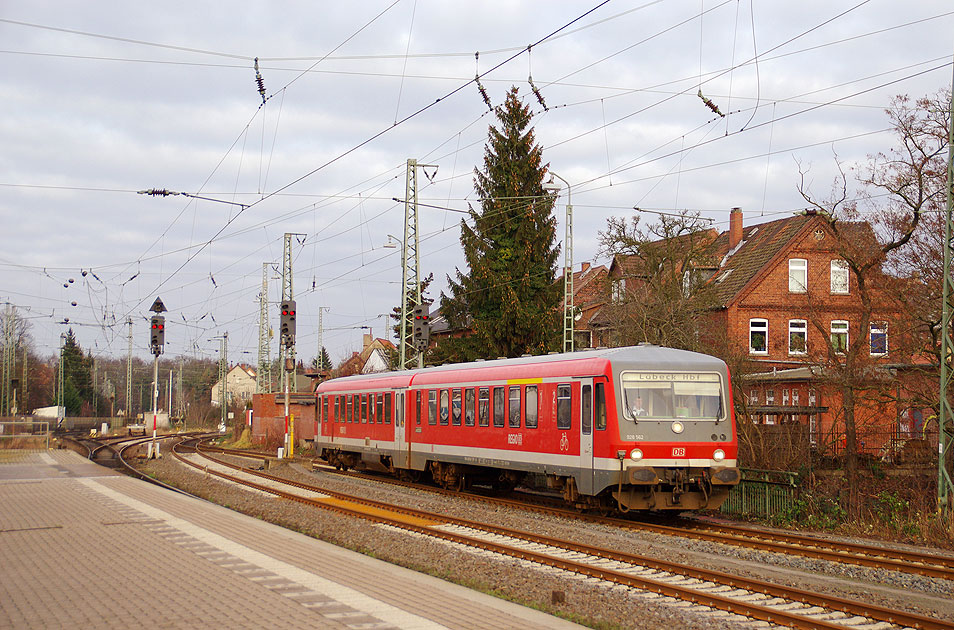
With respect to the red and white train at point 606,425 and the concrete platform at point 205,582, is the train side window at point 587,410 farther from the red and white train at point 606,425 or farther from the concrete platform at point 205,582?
the concrete platform at point 205,582

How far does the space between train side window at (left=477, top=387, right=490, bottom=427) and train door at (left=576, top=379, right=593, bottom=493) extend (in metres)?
4.17

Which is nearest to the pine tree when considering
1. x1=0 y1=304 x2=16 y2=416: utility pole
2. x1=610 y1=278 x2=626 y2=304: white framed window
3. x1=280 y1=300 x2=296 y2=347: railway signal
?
x1=610 y1=278 x2=626 y2=304: white framed window

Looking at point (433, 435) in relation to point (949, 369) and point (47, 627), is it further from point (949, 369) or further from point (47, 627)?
point (47, 627)

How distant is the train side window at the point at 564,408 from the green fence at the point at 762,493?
4050 mm

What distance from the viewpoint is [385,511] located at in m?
20.1

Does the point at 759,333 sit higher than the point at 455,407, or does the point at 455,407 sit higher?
the point at 759,333

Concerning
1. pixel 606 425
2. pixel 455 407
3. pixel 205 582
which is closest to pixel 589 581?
pixel 205 582

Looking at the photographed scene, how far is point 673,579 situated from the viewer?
38.5ft

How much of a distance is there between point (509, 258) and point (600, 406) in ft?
81.9

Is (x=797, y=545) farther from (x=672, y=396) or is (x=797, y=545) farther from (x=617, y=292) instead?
(x=617, y=292)

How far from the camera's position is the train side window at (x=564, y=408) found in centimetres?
1823

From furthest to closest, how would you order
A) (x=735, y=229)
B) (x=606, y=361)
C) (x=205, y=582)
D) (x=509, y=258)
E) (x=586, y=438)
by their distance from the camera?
(x=735, y=229) < (x=509, y=258) < (x=586, y=438) < (x=606, y=361) < (x=205, y=582)

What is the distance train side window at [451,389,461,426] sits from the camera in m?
23.1

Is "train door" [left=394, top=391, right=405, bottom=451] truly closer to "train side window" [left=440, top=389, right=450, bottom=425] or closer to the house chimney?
"train side window" [left=440, top=389, right=450, bottom=425]
